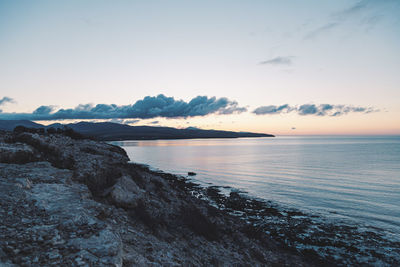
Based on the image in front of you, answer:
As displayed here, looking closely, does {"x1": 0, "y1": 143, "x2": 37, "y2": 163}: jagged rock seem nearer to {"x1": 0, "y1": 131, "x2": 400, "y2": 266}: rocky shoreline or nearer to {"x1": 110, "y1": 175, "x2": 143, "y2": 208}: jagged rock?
{"x1": 0, "y1": 131, "x2": 400, "y2": 266}: rocky shoreline

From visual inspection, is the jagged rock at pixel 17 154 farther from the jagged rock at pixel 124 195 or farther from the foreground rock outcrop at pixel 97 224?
the jagged rock at pixel 124 195

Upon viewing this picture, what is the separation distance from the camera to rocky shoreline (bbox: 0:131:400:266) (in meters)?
6.73

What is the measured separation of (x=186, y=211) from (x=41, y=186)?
381 inches

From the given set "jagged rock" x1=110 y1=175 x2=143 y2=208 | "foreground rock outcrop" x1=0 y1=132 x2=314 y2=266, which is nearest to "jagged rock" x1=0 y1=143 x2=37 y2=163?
"foreground rock outcrop" x1=0 y1=132 x2=314 y2=266

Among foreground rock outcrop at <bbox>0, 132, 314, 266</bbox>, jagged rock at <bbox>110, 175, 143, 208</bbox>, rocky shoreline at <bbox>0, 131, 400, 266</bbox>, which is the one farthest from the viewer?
jagged rock at <bbox>110, 175, 143, 208</bbox>

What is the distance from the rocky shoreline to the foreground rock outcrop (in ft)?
0.10

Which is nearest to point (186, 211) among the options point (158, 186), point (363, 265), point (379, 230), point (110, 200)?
point (158, 186)

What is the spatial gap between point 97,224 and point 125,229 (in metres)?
2.42

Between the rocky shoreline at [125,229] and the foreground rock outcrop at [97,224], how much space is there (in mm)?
31

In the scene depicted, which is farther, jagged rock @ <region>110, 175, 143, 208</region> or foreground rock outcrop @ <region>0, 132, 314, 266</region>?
jagged rock @ <region>110, 175, 143, 208</region>

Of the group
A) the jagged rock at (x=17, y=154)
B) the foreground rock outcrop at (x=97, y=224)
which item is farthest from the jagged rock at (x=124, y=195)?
the jagged rock at (x=17, y=154)

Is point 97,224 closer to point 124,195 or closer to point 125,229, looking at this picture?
point 125,229

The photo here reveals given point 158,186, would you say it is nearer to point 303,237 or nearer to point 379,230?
point 303,237

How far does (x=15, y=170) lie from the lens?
12.3 meters
